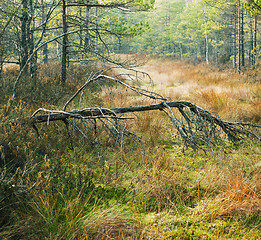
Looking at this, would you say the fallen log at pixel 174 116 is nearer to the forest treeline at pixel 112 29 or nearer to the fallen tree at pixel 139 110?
the fallen tree at pixel 139 110

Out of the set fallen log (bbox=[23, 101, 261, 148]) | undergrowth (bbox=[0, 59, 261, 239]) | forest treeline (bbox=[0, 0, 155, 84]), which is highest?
forest treeline (bbox=[0, 0, 155, 84])

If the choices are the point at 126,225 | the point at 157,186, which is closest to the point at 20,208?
the point at 126,225

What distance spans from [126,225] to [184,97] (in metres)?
5.35

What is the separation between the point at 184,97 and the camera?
6738 mm

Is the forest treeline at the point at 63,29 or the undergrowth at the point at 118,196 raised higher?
the forest treeline at the point at 63,29

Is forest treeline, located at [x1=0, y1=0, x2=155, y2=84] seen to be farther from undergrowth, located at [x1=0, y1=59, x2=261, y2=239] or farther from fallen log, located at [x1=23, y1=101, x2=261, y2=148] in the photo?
undergrowth, located at [x1=0, y1=59, x2=261, y2=239]

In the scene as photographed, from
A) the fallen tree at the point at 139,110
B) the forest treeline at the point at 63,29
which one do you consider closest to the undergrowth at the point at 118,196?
the fallen tree at the point at 139,110

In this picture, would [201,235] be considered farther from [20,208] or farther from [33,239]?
[20,208]

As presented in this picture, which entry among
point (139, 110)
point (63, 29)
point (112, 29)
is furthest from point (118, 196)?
point (63, 29)

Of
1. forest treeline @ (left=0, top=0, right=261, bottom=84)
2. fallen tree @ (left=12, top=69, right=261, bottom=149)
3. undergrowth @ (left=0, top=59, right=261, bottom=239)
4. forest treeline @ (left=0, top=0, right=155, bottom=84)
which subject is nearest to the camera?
undergrowth @ (left=0, top=59, right=261, bottom=239)

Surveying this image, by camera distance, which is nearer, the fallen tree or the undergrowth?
the undergrowth

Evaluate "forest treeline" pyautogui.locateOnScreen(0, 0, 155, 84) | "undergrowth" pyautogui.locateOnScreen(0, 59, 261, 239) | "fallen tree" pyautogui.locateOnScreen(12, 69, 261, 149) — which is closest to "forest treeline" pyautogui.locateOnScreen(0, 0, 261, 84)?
"forest treeline" pyautogui.locateOnScreen(0, 0, 155, 84)

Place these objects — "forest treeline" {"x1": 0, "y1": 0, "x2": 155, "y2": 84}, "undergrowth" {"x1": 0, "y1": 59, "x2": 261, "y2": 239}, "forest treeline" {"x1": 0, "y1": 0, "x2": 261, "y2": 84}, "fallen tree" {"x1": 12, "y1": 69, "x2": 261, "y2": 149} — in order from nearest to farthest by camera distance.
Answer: "undergrowth" {"x1": 0, "y1": 59, "x2": 261, "y2": 239}
"fallen tree" {"x1": 12, "y1": 69, "x2": 261, "y2": 149}
"forest treeline" {"x1": 0, "y1": 0, "x2": 155, "y2": 84}
"forest treeline" {"x1": 0, "y1": 0, "x2": 261, "y2": 84}

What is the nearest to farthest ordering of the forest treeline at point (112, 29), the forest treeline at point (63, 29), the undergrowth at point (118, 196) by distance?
the undergrowth at point (118, 196) < the forest treeline at point (63, 29) < the forest treeline at point (112, 29)
